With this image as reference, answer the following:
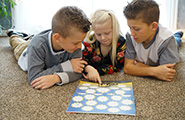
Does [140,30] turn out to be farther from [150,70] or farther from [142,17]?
[150,70]

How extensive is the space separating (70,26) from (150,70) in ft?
1.50

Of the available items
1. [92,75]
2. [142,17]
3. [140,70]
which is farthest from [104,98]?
[142,17]

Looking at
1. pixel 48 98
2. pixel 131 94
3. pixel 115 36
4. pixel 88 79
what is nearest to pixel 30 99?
pixel 48 98

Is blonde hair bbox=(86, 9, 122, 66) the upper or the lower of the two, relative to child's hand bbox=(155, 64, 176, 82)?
upper

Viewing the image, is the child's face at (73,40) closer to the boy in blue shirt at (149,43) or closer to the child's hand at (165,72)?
the boy in blue shirt at (149,43)

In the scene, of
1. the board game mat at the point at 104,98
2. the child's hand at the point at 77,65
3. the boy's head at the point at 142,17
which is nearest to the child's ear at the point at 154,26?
the boy's head at the point at 142,17

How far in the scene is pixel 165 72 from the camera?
3.25 ft

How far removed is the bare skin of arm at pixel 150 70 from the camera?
992mm

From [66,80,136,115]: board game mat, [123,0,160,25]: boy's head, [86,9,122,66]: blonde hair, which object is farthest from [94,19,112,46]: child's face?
[66,80,136,115]: board game mat

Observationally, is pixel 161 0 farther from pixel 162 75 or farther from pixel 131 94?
pixel 131 94

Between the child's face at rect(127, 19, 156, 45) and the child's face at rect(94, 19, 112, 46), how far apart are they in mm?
110

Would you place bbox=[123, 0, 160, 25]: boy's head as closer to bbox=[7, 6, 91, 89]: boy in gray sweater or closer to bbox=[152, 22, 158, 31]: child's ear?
bbox=[152, 22, 158, 31]: child's ear

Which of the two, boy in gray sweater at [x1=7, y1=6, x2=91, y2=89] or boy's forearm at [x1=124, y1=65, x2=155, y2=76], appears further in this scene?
boy's forearm at [x1=124, y1=65, x2=155, y2=76]

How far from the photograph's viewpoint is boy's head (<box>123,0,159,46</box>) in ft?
3.22
